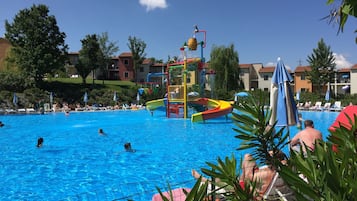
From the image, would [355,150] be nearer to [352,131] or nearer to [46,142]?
[352,131]

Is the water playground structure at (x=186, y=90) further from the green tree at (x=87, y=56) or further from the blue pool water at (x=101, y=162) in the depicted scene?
the green tree at (x=87, y=56)

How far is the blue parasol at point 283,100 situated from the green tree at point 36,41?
36.8m

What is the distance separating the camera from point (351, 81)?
156 ft

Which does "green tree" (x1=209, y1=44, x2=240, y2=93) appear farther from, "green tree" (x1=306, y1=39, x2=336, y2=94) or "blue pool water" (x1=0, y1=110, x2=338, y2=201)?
"blue pool water" (x1=0, y1=110, x2=338, y2=201)

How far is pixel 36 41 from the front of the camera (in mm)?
40250

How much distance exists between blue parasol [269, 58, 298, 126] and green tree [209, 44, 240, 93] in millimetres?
39064

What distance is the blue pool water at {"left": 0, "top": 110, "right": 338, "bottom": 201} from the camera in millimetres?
7387

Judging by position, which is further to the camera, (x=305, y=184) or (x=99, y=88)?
(x=99, y=88)

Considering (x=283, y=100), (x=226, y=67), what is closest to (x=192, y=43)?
(x=283, y=100)

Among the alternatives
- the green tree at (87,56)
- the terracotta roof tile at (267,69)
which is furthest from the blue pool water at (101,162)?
the terracotta roof tile at (267,69)

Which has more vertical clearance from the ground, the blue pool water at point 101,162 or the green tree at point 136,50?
the green tree at point 136,50

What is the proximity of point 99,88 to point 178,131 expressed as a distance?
2964 cm

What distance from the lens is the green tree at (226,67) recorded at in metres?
47.7

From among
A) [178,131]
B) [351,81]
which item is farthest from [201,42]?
[351,81]
